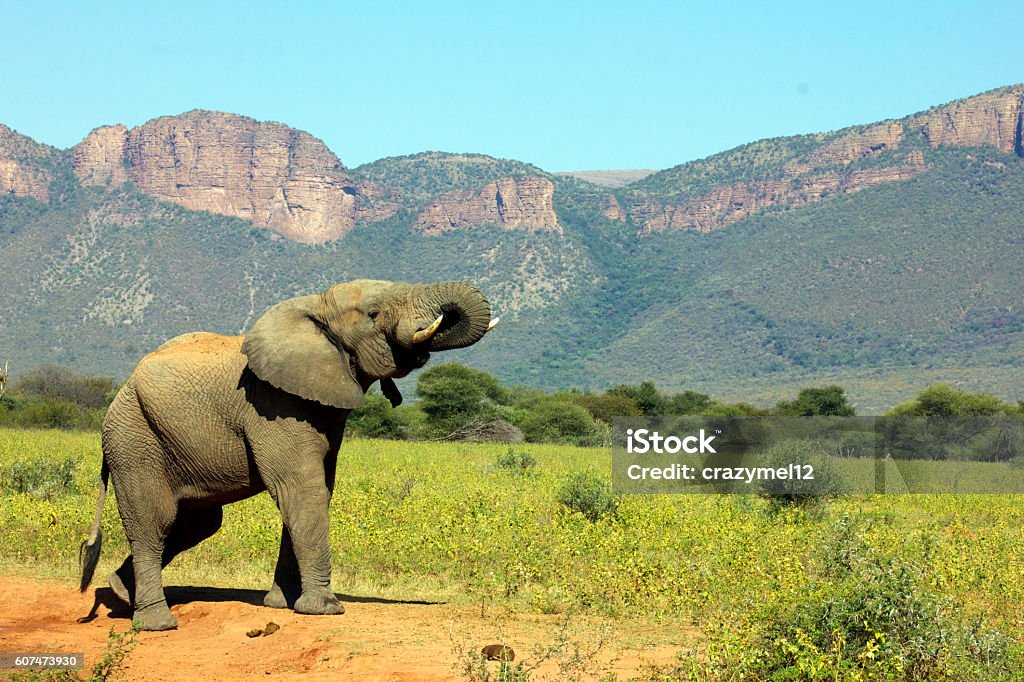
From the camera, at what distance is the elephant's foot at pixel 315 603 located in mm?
9930

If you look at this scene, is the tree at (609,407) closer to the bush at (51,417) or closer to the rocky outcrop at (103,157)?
the bush at (51,417)

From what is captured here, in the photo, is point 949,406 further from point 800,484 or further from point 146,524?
point 146,524

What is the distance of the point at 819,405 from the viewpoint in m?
60.9

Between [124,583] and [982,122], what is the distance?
157 meters

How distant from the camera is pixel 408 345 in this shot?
9680mm

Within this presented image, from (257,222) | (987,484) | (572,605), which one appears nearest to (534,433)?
(987,484)

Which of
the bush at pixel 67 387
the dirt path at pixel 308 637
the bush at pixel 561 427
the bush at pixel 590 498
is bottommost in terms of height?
the dirt path at pixel 308 637

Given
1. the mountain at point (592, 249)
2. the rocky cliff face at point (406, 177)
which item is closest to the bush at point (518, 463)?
the mountain at point (592, 249)

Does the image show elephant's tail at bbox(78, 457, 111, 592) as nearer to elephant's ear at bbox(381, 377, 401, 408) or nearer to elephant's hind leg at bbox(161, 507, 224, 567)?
elephant's hind leg at bbox(161, 507, 224, 567)

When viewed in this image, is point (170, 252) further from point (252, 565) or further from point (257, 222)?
point (252, 565)

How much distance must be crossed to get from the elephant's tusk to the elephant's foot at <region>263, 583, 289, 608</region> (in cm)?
258

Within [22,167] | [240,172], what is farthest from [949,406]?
[240,172]

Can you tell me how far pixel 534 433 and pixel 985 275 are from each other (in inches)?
3168

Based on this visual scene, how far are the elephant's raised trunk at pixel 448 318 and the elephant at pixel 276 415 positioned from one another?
1 centimetres
